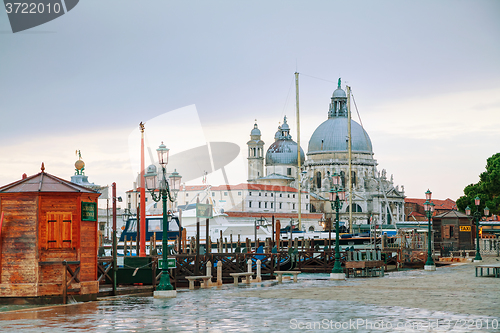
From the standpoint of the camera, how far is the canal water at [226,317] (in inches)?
513

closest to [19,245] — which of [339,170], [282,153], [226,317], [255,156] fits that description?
[226,317]

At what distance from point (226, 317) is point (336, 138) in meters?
140

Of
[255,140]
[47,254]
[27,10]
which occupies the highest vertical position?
[255,140]

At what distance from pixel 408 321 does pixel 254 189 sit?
12104 centimetres

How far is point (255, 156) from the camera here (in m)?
166

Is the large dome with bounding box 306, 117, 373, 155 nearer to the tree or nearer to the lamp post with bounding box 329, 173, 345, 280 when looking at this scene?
the tree

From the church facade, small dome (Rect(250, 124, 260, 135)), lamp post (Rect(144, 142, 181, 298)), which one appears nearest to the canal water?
lamp post (Rect(144, 142, 181, 298))

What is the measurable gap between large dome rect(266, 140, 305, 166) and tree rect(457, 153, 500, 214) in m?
88.0

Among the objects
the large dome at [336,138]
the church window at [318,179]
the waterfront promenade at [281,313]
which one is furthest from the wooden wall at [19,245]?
the church window at [318,179]

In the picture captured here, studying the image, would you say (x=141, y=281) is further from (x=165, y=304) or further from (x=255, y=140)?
(x=255, y=140)

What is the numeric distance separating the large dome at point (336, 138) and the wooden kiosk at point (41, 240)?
135229 millimetres

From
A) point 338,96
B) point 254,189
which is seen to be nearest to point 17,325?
point 254,189

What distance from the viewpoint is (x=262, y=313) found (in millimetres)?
15367

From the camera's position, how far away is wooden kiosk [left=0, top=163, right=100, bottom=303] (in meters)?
18.3
